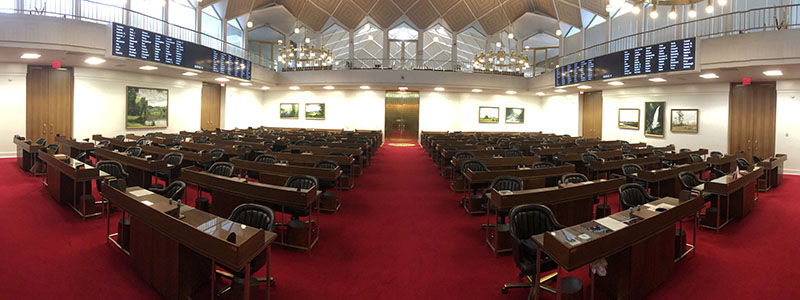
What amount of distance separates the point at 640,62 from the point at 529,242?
10248 millimetres

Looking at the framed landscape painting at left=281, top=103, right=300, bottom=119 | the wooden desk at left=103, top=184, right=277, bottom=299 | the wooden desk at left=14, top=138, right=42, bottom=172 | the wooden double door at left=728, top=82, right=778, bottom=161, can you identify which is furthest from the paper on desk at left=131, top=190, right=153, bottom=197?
the framed landscape painting at left=281, top=103, right=300, bottom=119

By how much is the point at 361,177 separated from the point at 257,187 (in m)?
5.05

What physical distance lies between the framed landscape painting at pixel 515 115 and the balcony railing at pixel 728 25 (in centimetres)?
626

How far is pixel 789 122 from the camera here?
11.3m

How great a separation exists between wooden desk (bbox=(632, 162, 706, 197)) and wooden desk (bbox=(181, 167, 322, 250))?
17.9 feet

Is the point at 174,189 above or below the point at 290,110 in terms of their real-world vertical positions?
below

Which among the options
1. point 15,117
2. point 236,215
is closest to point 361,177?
point 236,215

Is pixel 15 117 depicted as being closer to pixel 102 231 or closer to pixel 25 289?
pixel 102 231

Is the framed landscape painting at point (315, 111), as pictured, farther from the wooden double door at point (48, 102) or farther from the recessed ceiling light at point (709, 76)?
the recessed ceiling light at point (709, 76)

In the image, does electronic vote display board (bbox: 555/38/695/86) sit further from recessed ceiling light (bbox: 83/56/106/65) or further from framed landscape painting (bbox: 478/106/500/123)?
recessed ceiling light (bbox: 83/56/106/65)

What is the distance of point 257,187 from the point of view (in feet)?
15.7

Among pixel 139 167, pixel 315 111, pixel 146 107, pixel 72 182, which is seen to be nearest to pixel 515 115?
pixel 315 111

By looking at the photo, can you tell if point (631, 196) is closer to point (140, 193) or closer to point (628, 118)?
point (140, 193)

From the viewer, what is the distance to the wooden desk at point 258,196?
4535 millimetres
